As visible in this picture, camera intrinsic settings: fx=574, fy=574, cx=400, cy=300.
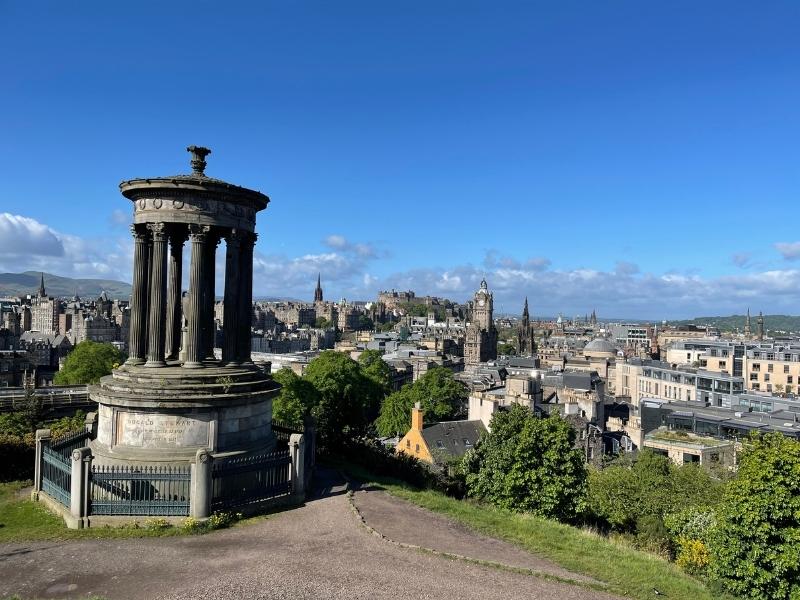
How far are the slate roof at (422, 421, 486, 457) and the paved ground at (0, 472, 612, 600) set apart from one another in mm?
31562

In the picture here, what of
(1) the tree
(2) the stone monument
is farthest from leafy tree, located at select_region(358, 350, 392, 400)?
(2) the stone monument

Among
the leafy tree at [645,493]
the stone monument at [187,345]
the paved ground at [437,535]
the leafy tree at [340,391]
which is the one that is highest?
the stone monument at [187,345]

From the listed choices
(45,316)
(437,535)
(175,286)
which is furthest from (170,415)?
(45,316)

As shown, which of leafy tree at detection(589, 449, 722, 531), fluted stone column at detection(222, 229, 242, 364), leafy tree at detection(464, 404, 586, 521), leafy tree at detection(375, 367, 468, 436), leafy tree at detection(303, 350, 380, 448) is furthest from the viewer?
leafy tree at detection(375, 367, 468, 436)

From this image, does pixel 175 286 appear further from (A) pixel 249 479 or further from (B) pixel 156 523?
(B) pixel 156 523

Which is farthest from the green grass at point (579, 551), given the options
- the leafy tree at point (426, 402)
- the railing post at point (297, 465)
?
the leafy tree at point (426, 402)

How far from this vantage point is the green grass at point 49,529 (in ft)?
46.6

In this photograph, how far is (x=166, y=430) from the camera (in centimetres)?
1672

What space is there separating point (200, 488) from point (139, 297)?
735 centimetres

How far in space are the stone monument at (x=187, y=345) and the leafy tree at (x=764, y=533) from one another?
45.9 feet

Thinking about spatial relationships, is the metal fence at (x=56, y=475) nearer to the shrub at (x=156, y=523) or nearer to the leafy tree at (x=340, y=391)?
the shrub at (x=156, y=523)

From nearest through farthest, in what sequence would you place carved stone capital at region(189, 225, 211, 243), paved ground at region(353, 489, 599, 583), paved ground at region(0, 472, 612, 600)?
paved ground at region(0, 472, 612, 600), paved ground at region(353, 489, 599, 583), carved stone capital at region(189, 225, 211, 243)

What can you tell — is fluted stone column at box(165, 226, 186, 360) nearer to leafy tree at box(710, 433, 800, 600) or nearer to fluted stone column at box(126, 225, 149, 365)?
fluted stone column at box(126, 225, 149, 365)

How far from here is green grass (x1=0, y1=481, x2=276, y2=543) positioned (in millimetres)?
14211
